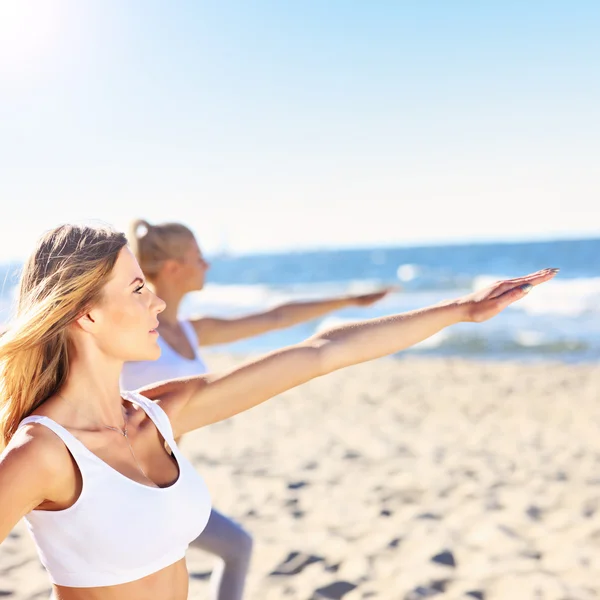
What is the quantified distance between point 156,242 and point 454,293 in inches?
1038

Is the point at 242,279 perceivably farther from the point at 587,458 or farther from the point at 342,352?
the point at 342,352

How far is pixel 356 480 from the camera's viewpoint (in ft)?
18.6

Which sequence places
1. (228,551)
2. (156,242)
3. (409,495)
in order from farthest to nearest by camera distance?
(409,495) < (156,242) < (228,551)

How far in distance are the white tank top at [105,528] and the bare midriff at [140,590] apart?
0.07ft

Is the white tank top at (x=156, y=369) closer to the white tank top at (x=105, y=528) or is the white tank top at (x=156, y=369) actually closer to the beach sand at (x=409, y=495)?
the beach sand at (x=409, y=495)

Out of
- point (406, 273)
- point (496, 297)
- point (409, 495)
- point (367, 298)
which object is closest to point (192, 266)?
point (367, 298)

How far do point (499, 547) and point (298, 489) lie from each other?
5.90 ft

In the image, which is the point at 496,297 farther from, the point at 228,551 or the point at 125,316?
the point at 228,551

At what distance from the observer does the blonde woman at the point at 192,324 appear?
8.57 ft

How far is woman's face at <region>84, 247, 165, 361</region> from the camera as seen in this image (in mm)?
1809

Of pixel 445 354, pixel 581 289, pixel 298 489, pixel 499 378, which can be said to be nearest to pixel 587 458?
pixel 298 489

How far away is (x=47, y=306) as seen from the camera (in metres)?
1.69

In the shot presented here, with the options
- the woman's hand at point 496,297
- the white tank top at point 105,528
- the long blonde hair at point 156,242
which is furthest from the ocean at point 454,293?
the woman's hand at point 496,297

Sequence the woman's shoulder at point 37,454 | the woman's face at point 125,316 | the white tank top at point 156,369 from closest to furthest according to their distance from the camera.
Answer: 1. the woman's shoulder at point 37,454
2. the woman's face at point 125,316
3. the white tank top at point 156,369
